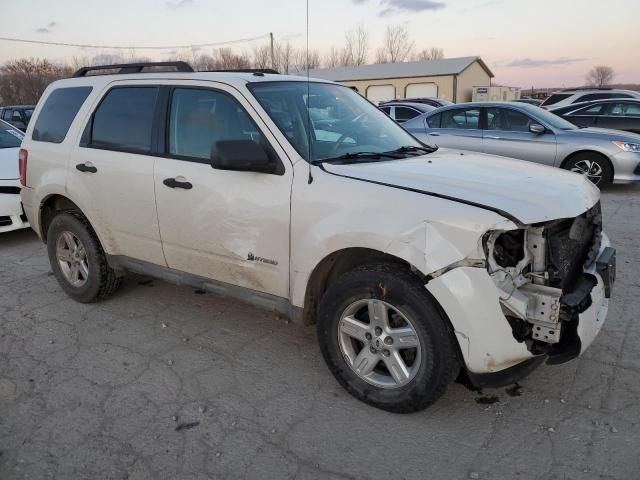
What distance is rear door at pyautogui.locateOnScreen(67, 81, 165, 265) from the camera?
388cm

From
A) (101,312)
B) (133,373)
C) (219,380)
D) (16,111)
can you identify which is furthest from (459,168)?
(16,111)

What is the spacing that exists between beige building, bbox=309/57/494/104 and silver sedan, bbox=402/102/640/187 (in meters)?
29.4

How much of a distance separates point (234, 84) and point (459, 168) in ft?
5.19

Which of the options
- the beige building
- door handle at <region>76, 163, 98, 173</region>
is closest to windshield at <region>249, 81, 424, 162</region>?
door handle at <region>76, 163, 98, 173</region>

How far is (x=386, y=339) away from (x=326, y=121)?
161 centimetres

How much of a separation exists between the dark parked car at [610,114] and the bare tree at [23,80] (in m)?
40.4

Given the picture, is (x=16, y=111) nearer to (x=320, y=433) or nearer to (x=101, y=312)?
(x=101, y=312)

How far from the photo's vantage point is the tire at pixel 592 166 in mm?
8922

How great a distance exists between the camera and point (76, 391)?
3.27m

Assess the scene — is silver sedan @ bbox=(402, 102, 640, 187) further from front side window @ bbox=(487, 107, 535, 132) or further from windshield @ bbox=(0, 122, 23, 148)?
windshield @ bbox=(0, 122, 23, 148)

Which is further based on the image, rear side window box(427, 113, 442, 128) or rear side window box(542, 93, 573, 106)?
rear side window box(542, 93, 573, 106)

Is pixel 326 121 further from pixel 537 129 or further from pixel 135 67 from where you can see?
pixel 537 129

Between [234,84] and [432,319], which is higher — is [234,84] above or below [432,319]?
above

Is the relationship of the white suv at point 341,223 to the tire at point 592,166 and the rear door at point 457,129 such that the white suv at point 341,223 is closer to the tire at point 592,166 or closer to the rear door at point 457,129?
the rear door at point 457,129
